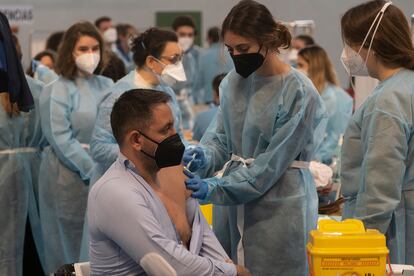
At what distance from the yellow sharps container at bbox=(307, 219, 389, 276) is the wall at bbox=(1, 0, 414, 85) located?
8697mm

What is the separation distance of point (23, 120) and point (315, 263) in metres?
2.89

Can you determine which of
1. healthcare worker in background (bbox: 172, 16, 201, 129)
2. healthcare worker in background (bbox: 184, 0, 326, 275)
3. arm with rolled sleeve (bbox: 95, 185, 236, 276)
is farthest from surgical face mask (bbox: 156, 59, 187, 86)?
healthcare worker in background (bbox: 172, 16, 201, 129)

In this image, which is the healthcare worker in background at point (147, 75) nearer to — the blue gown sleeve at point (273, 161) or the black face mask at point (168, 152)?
the blue gown sleeve at point (273, 161)

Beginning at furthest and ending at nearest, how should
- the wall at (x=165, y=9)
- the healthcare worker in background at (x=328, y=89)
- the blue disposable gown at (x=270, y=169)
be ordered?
the wall at (x=165, y=9) → the healthcare worker in background at (x=328, y=89) → the blue disposable gown at (x=270, y=169)

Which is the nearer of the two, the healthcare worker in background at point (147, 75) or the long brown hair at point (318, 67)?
the healthcare worker in background at point (147, 75)

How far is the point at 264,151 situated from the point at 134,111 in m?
0.66

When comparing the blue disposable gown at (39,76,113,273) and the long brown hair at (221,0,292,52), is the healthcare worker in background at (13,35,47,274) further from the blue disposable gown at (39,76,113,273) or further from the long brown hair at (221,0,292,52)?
the long brown hair at (221,0,292,52)

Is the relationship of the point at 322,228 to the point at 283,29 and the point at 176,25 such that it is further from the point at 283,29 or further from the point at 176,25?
the point at 176,25

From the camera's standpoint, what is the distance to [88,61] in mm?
5012

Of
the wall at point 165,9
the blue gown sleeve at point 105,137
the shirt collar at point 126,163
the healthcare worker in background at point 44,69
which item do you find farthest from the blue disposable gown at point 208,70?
the shirt collar at point 126,163

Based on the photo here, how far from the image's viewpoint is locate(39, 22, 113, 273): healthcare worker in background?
195 inches

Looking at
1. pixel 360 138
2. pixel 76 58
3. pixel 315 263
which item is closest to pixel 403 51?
pixel 360 138

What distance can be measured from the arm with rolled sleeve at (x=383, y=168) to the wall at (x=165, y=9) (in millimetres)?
8172

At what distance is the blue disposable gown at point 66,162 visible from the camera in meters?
4.96
